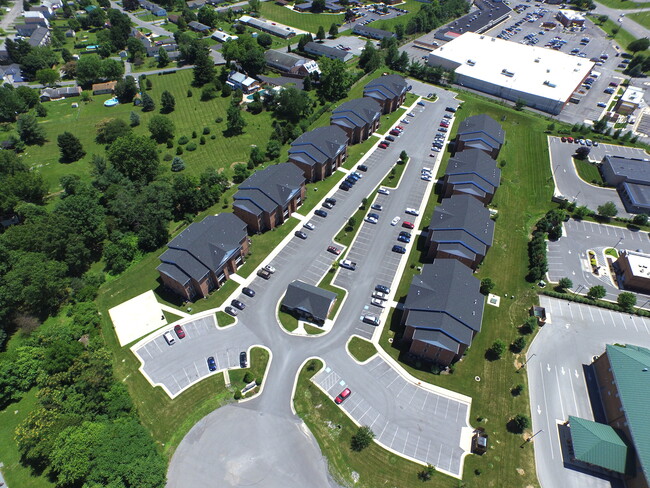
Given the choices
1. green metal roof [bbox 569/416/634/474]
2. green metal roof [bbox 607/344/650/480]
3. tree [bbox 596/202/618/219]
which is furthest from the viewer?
tree [bbox 596/202/618/219]

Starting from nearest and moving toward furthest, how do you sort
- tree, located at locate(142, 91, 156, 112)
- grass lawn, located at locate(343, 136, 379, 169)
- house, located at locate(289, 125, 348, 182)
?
house, located at locate(289, 125, 348, 182)
grass lawn, located at locate(343, 136, 379, 169)
tree, located at locate(142, 91, 156, 112)

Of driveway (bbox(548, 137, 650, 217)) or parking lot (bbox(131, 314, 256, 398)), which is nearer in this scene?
parking lot (bbox(131, 314, 256, 398))

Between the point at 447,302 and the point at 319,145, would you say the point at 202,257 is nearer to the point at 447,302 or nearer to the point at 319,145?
the point at 447,302

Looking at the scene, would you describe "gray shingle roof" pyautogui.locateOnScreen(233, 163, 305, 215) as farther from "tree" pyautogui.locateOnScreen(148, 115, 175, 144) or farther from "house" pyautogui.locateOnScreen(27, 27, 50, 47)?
"house" pyautogui.locateOnScreen(27, 27, 50, 47)

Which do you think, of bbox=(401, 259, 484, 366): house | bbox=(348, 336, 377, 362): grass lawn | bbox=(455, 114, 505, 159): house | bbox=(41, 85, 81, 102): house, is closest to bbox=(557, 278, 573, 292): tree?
bbox=(401, 259, 484, 366): house

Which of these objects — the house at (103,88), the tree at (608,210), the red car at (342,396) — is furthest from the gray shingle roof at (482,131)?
the house at (103,88)

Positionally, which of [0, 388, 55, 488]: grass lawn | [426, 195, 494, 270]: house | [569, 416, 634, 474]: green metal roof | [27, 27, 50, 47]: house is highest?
[426, 195, 494, 270]: house

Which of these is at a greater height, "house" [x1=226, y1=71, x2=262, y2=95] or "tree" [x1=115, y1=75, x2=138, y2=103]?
"house" [x1=226, y1=71, x2=262, y2=95]

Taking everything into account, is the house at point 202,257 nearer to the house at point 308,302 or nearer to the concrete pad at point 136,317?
the concrete pad at point 136,317
